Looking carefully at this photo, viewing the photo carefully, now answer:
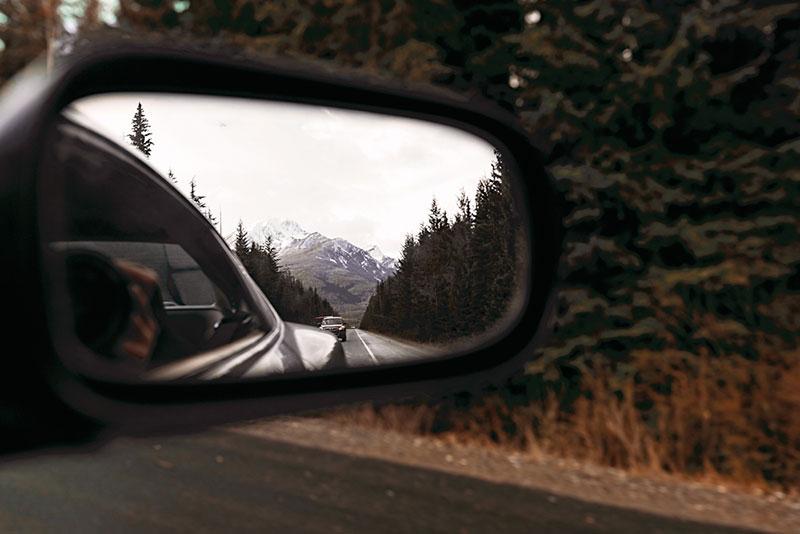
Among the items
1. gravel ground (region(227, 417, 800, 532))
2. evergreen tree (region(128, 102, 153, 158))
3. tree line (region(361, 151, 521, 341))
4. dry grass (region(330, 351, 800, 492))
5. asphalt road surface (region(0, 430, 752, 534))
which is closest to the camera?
evergreen tree (region(128, 102, 153, 158))

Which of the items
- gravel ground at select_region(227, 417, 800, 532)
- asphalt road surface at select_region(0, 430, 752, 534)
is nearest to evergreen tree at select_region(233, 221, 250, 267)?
asphalt road surface at select_region(0, 430, 752, 534)

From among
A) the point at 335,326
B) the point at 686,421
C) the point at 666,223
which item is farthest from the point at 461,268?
the point at 686,421

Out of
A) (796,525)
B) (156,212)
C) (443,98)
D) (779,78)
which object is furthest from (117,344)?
(779,78)

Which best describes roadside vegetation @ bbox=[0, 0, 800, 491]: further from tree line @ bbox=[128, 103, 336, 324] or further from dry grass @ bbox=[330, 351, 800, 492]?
tree line @ bbox=[128, 103, 336, 324]

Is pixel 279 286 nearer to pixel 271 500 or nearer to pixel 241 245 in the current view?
pixel 241 245

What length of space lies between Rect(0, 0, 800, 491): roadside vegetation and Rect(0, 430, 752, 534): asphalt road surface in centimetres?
131

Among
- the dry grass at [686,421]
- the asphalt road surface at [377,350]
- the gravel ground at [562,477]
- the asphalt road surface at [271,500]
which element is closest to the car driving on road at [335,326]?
the asphalt road surface at [377,350]

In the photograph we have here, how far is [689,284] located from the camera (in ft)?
22.0

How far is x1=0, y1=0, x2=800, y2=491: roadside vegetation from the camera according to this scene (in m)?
6.50

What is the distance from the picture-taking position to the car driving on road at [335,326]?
5.45ft

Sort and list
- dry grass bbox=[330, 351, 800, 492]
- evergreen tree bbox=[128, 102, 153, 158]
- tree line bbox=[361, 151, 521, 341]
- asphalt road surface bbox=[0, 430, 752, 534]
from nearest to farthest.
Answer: evergreen tree bbox=[128, 102, 153, 158] < tree line bbox=[361, 151, 521, 341] < asphalt road surface bbox=[0, 430, 752, 534] < dry grass bbox=[330, 351, 800, 492]

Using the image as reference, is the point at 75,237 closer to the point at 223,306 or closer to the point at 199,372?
the point at 199,372

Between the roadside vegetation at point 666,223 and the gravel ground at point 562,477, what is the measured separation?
247 millimetres

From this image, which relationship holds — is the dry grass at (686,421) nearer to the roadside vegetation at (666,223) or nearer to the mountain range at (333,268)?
the roadside vegetation at (666,223)
